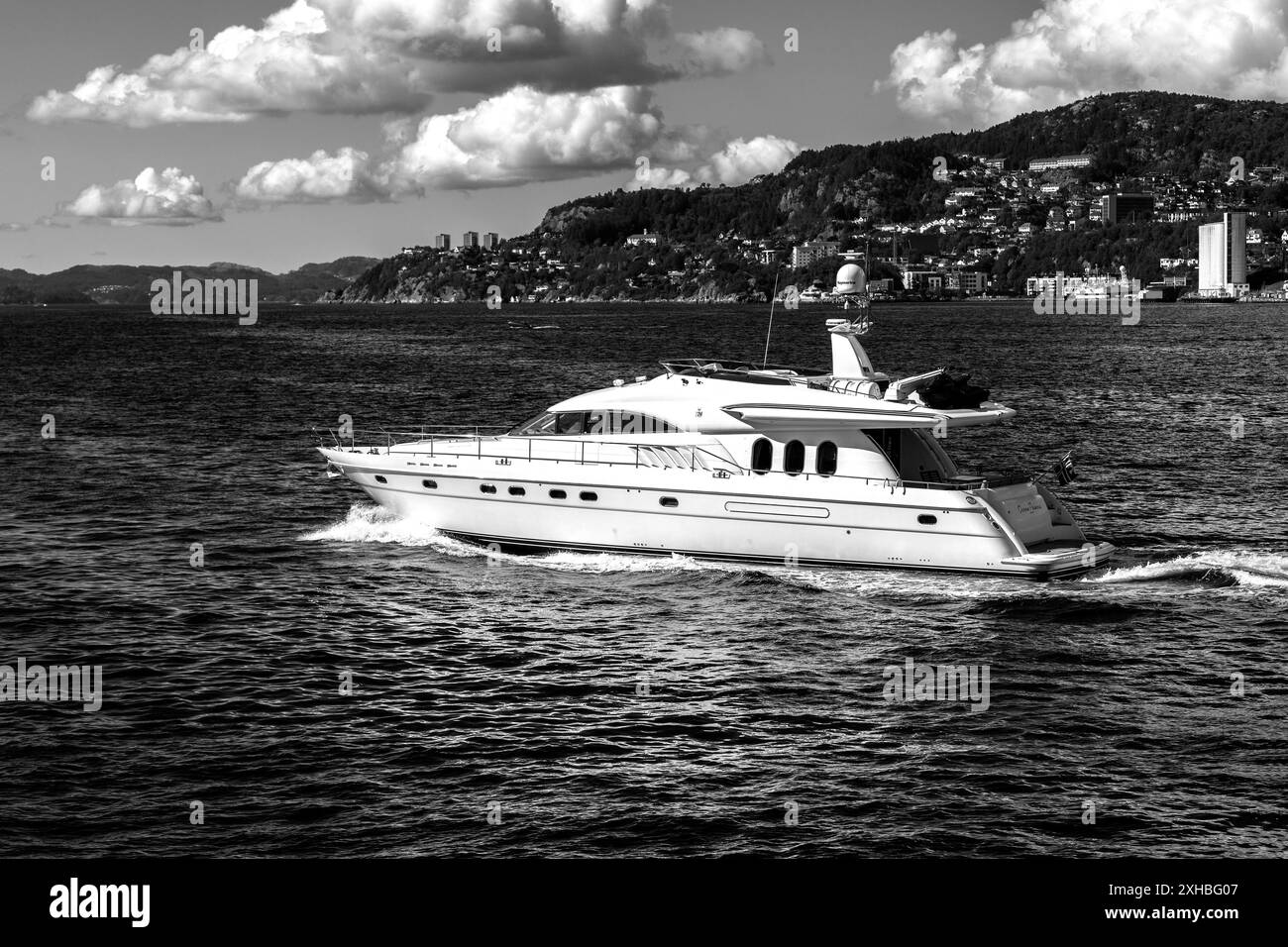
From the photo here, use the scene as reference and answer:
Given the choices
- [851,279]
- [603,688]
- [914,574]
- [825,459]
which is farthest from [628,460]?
[603,688]

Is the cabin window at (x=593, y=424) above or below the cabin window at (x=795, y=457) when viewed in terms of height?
above

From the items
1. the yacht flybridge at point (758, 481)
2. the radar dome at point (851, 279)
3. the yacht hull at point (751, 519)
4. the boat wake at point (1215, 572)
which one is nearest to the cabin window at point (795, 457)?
the yacht flybridge at point (758, 481)

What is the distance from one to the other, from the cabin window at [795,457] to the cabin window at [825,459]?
0.34m

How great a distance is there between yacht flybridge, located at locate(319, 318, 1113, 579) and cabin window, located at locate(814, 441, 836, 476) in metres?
0.03

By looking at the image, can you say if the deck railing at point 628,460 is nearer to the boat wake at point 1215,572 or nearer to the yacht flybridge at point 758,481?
the yacht flybridge at point 758,481

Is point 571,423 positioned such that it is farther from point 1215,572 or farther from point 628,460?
point 1215,572

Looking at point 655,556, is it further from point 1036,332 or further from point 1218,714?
point 1036,332

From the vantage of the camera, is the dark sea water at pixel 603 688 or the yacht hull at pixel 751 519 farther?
the yacht hull at pixel 751 519

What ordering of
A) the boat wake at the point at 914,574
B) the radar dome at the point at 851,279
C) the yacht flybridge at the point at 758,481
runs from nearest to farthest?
the boat wake at the point at 914,574 → the yacht flybridge at the point at 758,481 → the radar dome at the point at 851,279

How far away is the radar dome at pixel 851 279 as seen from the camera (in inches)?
1304

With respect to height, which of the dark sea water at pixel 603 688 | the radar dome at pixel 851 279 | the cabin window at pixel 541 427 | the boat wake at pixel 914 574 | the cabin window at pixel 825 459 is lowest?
the dark sea water at pixel 603 688

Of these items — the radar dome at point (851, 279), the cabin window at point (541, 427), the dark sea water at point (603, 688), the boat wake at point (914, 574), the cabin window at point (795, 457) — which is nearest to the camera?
the dark sea water at point (603, 688)

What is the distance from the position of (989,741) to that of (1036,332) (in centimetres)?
14060
